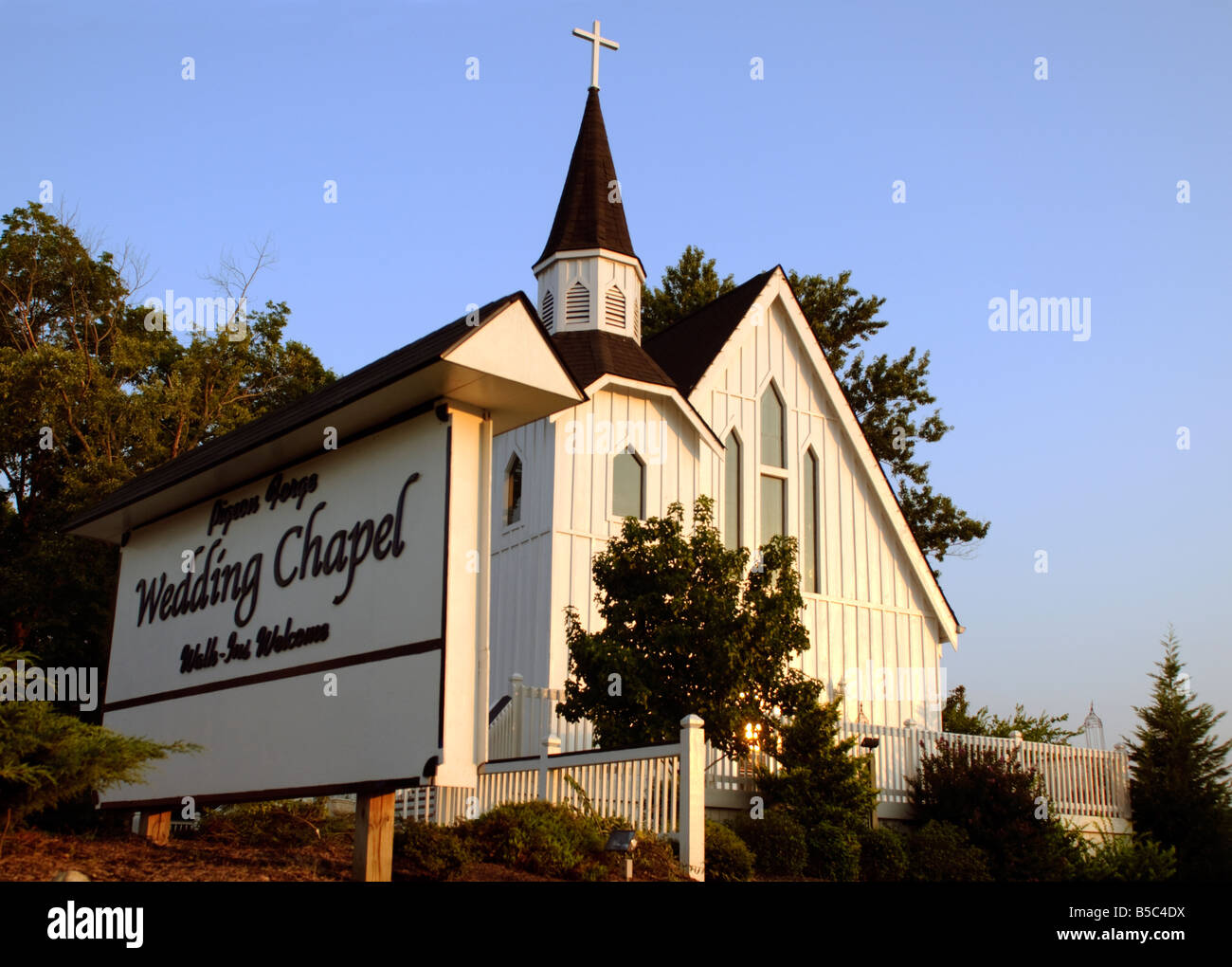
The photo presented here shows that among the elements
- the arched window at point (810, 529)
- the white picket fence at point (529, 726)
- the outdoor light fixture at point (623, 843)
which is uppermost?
the arched window at point (810, 529)

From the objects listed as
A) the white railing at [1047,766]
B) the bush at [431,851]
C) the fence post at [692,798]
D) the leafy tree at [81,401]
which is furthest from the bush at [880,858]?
the leafy tree at [81,401]

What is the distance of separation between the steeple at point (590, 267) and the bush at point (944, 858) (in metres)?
11.5

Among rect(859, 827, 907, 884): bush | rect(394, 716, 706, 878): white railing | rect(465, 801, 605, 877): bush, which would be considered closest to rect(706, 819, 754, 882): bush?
rect(394, 716, 706, 878): white railing

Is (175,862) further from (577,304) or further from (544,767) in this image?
(577,304)

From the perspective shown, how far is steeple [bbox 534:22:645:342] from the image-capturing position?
24312mm

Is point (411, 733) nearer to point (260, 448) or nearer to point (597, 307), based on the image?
point (260, 448)

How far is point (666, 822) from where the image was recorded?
12359mm

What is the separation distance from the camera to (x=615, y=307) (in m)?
24.5

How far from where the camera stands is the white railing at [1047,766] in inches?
709

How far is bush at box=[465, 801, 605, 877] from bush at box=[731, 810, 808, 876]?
375 centimetres

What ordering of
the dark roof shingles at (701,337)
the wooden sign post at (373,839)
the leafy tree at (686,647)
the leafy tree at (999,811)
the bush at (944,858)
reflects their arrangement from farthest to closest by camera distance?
the dark roof shingles at (701,337)
the leafy tree at (999,811)
the bush at (944,858)
the leafy tree at (686,647)
the wooden sign post at (373,839)

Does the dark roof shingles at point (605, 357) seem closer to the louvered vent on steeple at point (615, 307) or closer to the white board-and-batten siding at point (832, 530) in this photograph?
the louvered vent on steeple at point (615, 307)
